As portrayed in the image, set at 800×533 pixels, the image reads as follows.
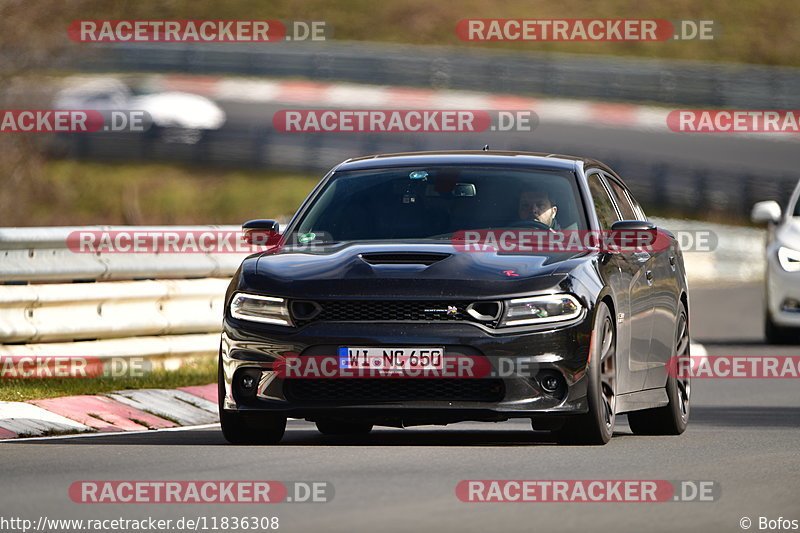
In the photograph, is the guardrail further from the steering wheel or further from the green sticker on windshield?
the steering wheel

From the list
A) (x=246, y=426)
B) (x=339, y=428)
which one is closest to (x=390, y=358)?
(x=246, y=426)

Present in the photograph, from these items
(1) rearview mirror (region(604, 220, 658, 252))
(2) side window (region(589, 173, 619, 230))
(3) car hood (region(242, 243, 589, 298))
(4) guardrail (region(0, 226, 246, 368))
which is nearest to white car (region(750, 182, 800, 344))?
(4) guardrail (region(0, 226, 246, 368))

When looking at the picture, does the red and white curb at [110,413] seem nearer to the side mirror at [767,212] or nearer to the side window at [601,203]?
the side window at [601,203]

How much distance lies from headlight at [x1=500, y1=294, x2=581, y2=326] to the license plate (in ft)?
1.31

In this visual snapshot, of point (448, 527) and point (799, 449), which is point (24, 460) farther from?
point (799, 449)

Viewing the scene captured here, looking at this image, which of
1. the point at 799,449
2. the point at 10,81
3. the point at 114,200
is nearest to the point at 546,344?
the point at 799,449

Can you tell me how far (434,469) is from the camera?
8867 millimetres

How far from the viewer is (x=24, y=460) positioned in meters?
9.27

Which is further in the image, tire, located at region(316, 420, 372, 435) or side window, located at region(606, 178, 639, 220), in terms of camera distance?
side window, located at region(606, 178, 639, 220)

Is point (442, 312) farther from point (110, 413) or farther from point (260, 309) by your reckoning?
point (110, 413)

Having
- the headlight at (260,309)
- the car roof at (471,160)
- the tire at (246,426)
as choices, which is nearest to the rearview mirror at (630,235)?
the car roof at (471,160)

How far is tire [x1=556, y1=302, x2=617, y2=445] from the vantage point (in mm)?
9750

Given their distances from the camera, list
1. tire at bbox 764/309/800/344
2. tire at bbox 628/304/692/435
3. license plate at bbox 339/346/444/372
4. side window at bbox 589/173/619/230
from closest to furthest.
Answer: license plate at bbox 339/346/444/372 → side window at bbox 589/173/619/230 → tire at bbox 628/304/692/435 → tire at bbox 764/309/800/344

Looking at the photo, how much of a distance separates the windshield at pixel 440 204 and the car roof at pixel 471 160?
0.09m
